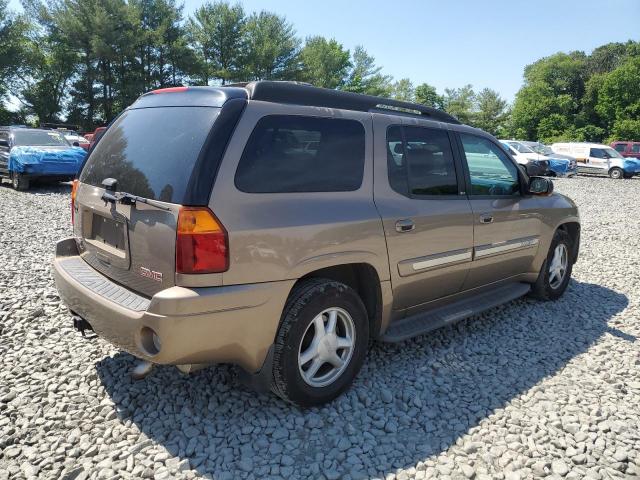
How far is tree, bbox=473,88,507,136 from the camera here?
6844cm

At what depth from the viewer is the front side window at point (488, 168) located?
3.89 meters

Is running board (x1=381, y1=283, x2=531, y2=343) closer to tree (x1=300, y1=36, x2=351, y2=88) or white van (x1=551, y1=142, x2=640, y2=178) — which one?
white van (x1=551, y1=142, x2=640, y2=178)

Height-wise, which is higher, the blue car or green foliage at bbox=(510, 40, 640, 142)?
green foliage at bbox=(510, 40, 640, 142)

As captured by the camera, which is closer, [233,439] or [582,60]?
[233,439]

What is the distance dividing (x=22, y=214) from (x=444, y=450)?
8987 millimetres

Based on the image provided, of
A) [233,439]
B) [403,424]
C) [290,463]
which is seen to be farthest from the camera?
[403,424]

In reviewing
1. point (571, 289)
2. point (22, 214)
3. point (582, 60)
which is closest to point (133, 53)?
point (22, 214)

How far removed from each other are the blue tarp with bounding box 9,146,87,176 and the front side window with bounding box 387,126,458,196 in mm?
10510

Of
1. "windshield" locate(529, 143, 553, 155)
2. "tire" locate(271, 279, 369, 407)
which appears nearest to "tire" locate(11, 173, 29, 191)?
"tire" locate(271, 279, 369, 407)

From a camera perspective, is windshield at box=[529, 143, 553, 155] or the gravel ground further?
windshield at box=[529, 143, 553, 155]

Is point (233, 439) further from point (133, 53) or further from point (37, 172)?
point (133, 53)

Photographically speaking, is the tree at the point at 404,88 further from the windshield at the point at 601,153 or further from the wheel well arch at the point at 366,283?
the wheel well arch at the point at 366,283

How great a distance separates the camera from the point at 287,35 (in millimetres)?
45969

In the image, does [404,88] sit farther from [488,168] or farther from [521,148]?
[488,168]
